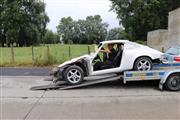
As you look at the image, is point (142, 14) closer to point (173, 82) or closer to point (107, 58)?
point (107, 58)

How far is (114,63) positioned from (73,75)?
1449 millimetres

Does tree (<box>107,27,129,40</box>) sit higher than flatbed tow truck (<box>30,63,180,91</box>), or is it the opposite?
tree (<box>107,27,129,40</box>)

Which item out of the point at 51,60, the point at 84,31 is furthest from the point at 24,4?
the point at 51,60

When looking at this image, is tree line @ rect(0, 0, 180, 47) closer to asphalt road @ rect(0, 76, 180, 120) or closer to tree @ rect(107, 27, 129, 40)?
tree @ rect(107, 27, 129, 40)

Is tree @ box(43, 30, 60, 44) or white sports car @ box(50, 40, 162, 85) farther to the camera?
tree @ box(43, 30, 60, 44)

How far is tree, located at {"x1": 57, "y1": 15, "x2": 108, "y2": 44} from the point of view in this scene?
120531 mm

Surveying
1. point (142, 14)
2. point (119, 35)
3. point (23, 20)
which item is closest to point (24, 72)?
point (142, 14)

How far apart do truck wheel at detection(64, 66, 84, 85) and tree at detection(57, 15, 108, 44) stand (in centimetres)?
10443

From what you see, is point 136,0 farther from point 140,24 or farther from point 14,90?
point 14,90

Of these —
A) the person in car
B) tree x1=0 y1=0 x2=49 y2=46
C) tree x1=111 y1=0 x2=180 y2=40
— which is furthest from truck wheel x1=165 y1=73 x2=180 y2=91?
tree x1=0 y1=0 x2=49 y2=46

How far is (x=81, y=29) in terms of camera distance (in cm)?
12575

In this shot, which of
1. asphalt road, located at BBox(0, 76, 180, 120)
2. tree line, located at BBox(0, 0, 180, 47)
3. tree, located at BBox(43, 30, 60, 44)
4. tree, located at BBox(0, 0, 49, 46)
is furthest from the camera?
tree, located at BBox(43, 30, 60, 44)

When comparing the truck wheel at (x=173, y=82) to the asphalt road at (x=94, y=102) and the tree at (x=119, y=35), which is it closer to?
Answer: the asphalt road at (x=94, y=102)

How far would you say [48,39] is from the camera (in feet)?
437
